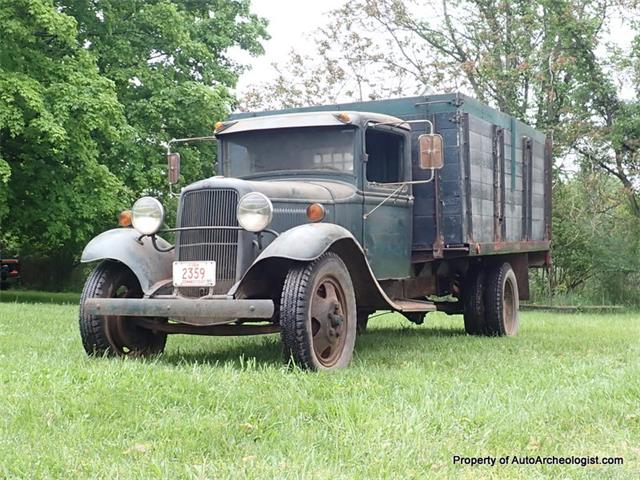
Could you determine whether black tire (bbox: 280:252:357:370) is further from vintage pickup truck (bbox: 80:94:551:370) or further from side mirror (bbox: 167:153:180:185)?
side mirror (bbox: 167:153:180:185)

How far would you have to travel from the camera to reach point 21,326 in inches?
397

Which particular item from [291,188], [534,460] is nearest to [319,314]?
[291,188]

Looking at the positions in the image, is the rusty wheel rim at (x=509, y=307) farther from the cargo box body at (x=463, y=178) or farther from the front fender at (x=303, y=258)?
the front fender at (x=303, y=258)

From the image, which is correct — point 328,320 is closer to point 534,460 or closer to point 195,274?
point 195,274

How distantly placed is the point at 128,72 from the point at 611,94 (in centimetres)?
1141

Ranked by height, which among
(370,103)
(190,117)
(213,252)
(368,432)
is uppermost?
(190,117)

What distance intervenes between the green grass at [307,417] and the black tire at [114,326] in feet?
0.97

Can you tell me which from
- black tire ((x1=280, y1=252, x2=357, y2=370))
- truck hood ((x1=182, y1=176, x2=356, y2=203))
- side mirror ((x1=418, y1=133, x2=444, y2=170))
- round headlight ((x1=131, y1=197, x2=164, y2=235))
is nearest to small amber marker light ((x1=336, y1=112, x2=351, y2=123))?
truck hood ((x1=182, y1=176, x2=356, y2=203))

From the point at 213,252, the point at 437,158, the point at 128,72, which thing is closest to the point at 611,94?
the point at 128,72

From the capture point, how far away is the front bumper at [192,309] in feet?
20.2

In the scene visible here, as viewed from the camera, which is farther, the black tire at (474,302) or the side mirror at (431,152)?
the black tire at (474,302)

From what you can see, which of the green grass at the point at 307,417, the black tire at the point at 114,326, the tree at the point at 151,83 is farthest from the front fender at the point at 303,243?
the tree at the point at 151,83

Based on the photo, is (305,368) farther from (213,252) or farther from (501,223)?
(501,223)

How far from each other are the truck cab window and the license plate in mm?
1976
